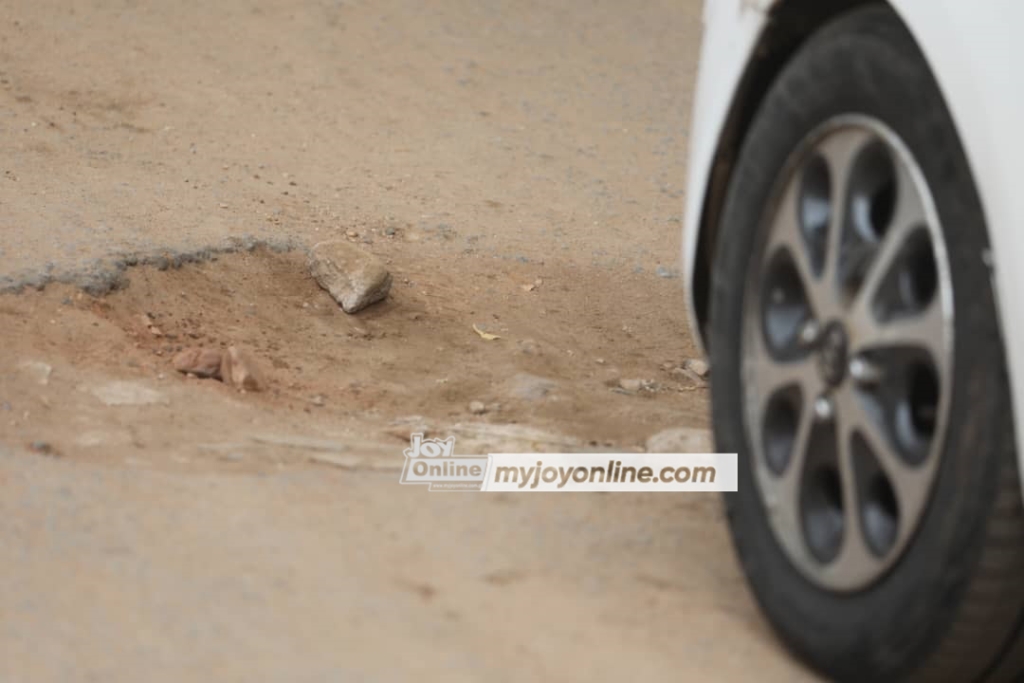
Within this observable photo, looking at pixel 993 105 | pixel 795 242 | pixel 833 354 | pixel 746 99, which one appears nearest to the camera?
pixel 993 105

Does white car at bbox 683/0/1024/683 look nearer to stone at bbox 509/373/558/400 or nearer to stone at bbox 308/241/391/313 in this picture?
stone at bbox 509/373/558/400

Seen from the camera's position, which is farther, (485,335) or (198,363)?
(485,335)

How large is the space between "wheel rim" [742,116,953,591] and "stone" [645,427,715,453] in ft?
3.27

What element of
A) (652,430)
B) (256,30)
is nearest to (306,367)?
(652,430)

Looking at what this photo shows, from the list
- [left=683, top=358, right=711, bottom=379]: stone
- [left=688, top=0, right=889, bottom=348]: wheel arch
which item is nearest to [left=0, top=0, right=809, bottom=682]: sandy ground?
[left=683, top=358, right=711, bottom=379]: stone

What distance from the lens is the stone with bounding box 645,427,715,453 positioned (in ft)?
10.8

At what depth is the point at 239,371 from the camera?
393 centimetres

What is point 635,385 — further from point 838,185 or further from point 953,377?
point 953,377

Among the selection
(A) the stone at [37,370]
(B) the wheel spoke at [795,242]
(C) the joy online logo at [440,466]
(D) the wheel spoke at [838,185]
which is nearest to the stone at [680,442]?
(C) the joy online logo at [440,466]

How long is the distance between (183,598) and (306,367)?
2.03 meters

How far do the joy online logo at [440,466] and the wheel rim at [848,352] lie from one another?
90 centimetres

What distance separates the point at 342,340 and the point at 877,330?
2781mm

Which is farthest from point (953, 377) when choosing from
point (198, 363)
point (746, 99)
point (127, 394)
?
point (198, 363)

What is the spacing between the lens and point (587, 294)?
5.21 m
